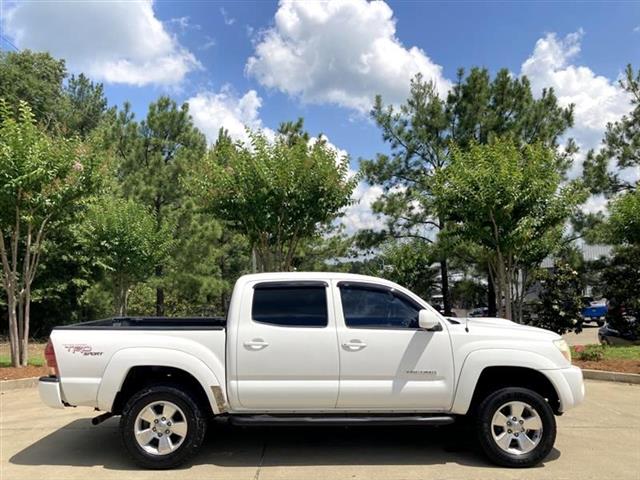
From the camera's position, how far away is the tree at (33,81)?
30.4 metres

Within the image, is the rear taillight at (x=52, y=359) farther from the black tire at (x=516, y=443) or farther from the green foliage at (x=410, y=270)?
the green foliage at (x=410, y=270)

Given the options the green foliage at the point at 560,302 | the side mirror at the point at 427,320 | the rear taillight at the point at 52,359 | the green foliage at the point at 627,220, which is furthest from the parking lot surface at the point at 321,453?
the green foliage at the point at 560,302

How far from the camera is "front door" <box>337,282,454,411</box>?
5.27 meters

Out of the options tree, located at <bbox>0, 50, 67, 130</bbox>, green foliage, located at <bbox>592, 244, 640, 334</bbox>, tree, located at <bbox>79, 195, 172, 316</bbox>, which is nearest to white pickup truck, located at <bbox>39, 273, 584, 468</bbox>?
tree, located at <bbox>79, 195, 172, 316</bbox>

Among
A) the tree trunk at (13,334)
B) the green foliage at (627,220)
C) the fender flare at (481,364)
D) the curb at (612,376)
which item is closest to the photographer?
the fender flare at (481,364)

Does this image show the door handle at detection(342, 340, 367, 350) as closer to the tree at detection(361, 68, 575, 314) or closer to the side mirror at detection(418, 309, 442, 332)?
the side mirror at detection(418, 309, 442, 332)

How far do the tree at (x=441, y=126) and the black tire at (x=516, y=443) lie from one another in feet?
56.0

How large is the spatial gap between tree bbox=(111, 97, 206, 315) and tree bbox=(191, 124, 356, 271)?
800 centimetres

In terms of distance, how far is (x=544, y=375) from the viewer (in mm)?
5395

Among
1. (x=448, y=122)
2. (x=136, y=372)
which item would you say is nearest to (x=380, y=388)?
(x=136, y=372)

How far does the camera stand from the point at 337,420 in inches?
207

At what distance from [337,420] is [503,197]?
25.8ft

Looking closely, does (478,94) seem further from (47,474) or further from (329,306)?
(47,474)

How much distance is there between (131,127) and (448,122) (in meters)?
13.8
